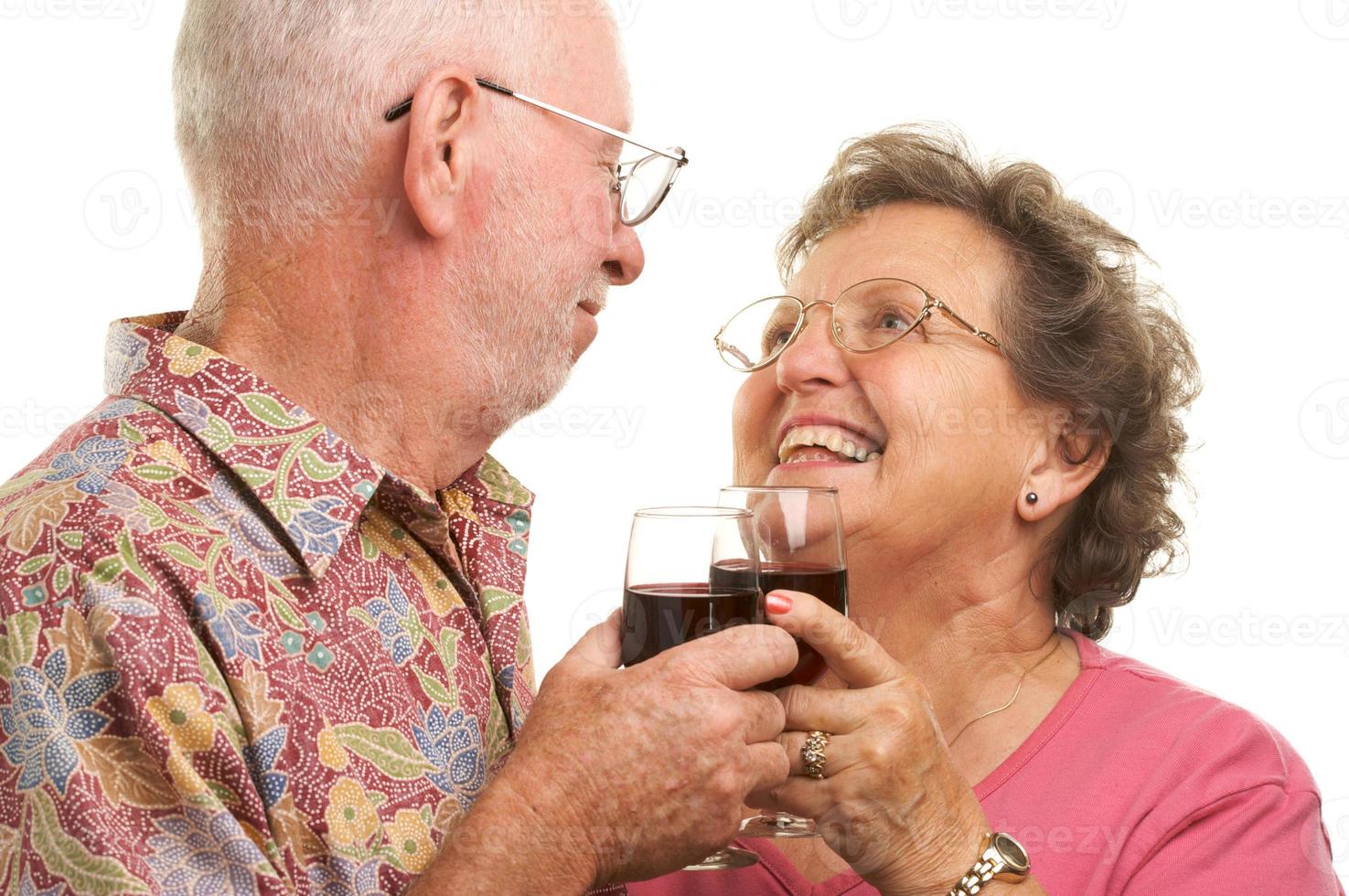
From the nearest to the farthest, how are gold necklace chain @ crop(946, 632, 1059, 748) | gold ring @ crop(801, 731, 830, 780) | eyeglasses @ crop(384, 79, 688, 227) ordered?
gold ring @ crop(801, 731, 830, 780) < eyeglasses @ crop(384, 79, 688, 227) < gold necklace chain @ crop(946, 632, 1059, 748)

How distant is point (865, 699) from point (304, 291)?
961 millimetres

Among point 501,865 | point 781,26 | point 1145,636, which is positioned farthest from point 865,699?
point 781,26

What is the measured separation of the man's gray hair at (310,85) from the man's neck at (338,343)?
0.07 meters

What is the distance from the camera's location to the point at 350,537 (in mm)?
1701

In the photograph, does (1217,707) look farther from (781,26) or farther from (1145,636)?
(781,26)

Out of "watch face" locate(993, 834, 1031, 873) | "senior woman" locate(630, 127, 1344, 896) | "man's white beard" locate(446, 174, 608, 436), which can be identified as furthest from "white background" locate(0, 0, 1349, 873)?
"watch face" locate(993, 834, 1031, 873)

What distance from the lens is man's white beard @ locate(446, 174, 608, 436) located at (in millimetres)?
1767

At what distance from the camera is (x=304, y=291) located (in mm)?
1708

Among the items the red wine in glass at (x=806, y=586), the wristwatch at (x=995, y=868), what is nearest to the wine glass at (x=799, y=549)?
the red wine in glass at (x=806, y=586)

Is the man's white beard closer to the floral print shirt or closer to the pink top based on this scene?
the floral print shirt

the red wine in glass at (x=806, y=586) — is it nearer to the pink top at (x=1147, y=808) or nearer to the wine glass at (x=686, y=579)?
the wine glass at (x=686, y=579)

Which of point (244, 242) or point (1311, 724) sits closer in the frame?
point (244, 242)

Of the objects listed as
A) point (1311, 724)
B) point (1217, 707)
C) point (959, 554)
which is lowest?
point (1311, 724)

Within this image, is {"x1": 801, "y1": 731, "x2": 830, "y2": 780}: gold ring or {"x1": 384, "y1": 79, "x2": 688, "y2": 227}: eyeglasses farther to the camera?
{"x1": 384, "y1": 79, "x2": 688, "y2": 227}: eyeglasses
